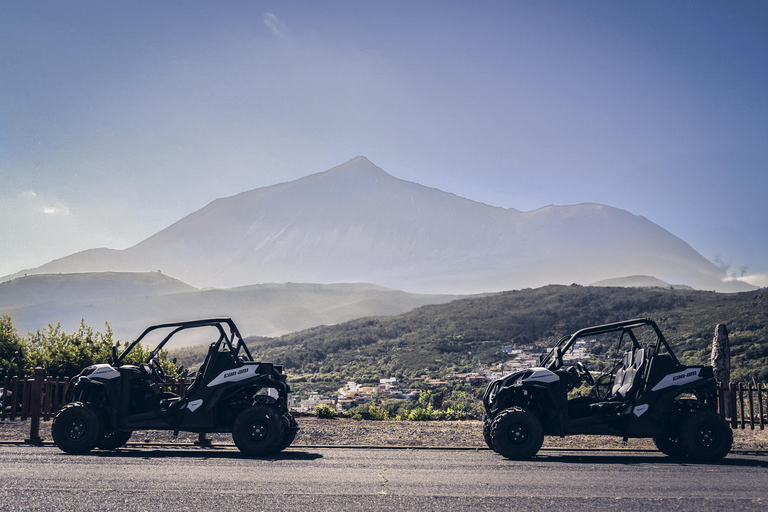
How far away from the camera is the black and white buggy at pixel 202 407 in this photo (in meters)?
11.5

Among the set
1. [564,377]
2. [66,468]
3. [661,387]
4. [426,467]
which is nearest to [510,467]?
[426,467]

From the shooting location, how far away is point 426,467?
411 inches

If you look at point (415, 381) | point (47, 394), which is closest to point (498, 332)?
point (415, 381)

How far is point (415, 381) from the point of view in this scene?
45.8 metres

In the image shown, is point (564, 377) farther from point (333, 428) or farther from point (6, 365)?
point (6, 365)

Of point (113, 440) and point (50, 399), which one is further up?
point (50, 399)

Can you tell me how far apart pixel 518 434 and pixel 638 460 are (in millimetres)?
2215

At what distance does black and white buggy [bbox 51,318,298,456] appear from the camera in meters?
11.5

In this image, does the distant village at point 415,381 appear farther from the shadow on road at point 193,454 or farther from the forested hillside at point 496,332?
the shadow on road at point 193,454

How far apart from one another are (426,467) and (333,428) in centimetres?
589

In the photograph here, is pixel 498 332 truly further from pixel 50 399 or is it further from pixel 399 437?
pixel 50 399

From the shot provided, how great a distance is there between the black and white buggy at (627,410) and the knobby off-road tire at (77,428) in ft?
23.4

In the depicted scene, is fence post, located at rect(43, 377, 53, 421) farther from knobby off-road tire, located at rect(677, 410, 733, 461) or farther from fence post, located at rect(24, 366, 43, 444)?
knobby off-road tire, located at rect(677, 410, 733, 461)

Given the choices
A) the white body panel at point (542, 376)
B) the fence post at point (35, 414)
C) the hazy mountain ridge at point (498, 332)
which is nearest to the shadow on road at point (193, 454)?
the fence post at point (35, 414)
